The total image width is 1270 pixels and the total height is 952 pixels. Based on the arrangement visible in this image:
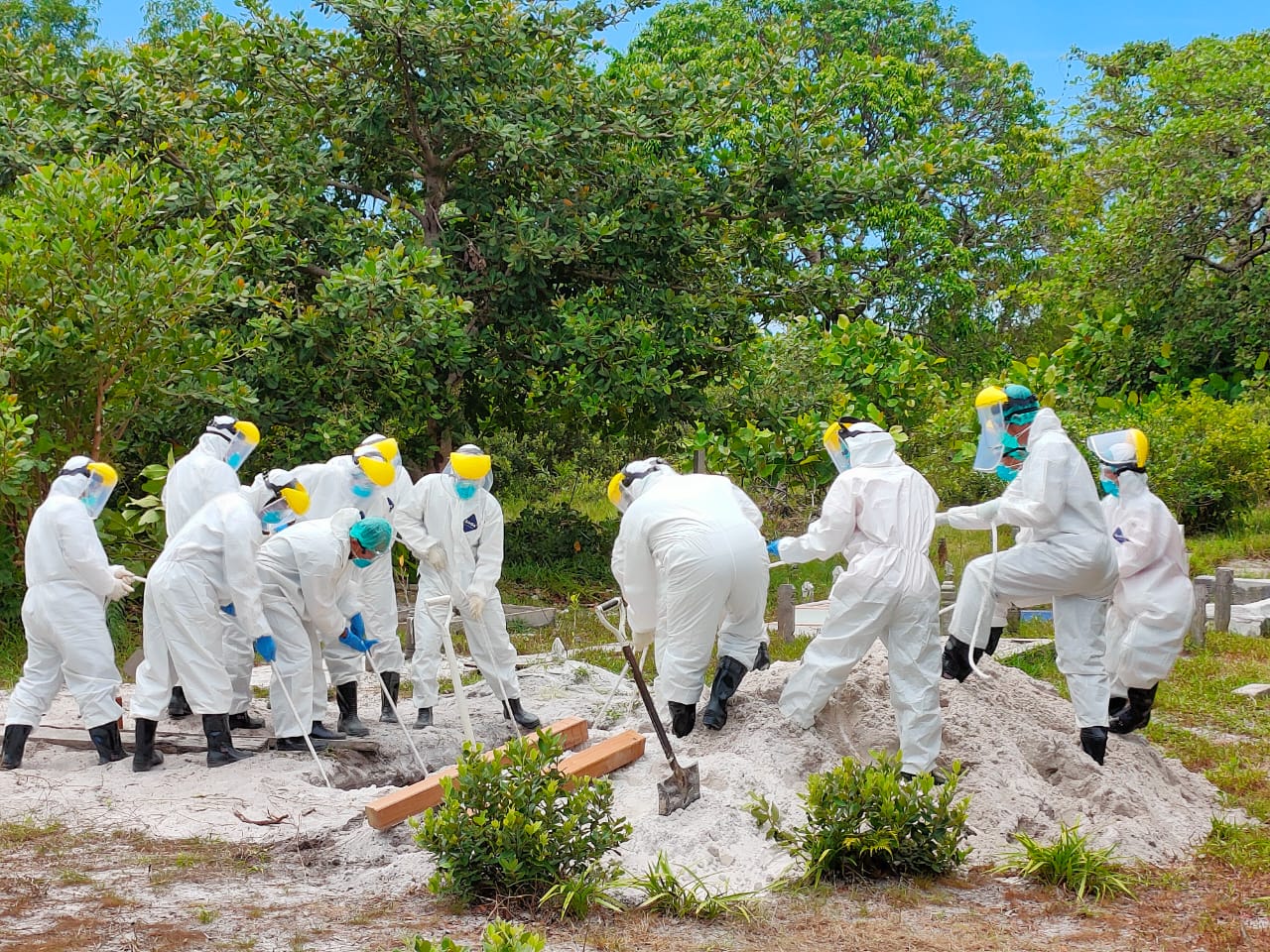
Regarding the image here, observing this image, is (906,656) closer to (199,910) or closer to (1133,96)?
(199,910)

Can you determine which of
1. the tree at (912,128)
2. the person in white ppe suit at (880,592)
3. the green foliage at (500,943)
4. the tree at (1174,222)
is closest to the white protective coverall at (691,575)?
the person in white ppe suit at (880,592)

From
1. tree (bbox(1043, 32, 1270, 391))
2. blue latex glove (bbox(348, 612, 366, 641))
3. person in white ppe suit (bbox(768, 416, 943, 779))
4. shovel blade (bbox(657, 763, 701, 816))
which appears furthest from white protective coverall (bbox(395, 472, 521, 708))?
tree (bbox(1043, 32, 1270, 391))

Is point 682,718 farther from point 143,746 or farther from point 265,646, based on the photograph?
point 143,746

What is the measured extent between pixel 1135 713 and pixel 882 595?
2.15 meters

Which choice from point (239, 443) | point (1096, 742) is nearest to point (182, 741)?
point (239, 443)

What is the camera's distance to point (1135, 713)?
7.56 meters

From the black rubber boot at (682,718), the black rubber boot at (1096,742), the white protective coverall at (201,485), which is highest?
the white protective coverall at (201,485)

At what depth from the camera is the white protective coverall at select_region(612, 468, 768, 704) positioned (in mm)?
6812

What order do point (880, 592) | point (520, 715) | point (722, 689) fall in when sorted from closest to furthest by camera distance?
point (880, 592)
point (722, 689)
point (520, 715)

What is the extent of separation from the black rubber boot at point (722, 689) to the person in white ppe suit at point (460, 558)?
1.54 meters

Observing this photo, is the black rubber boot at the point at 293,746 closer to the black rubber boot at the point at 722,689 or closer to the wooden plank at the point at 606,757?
the wooden plank at the point at 606,757

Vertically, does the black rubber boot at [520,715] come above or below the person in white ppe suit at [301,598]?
below

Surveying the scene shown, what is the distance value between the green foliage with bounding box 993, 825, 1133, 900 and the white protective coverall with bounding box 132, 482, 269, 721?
415cm

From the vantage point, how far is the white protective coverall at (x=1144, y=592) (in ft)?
24.3
